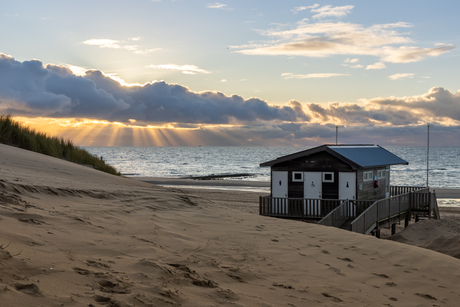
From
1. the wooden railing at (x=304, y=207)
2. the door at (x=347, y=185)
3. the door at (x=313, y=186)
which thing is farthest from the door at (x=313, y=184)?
the door at (x=347, y=185)

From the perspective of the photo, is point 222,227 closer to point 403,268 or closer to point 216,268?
point 216,268

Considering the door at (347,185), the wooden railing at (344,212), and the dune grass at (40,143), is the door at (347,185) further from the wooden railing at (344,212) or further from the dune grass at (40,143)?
the dune grass at (40,143)

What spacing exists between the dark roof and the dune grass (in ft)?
35.7

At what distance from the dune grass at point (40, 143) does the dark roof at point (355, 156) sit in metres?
10.9

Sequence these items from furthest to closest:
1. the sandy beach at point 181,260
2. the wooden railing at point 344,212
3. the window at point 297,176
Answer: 1. the window at point 297,176
2. the wooden railing at point 344,212
3. the sandy beach at point 181,260

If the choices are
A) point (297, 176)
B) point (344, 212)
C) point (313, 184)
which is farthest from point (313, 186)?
point (344, 212)

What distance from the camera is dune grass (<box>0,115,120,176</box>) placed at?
21.3 metres

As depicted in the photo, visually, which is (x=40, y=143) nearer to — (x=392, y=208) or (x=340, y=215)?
Result: (x=340, y=215)

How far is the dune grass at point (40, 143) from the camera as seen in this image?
70.0ft

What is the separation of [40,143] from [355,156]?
695 inches

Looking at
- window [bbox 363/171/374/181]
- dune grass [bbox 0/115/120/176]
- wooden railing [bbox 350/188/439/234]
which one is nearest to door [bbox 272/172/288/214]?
window [bbox 363/171/374/181]

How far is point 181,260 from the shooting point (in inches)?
235

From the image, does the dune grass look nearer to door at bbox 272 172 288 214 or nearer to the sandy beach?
door at bbox 272 172 288 214

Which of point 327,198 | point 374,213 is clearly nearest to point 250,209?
point 327,198
